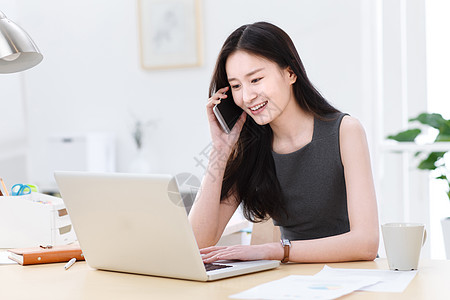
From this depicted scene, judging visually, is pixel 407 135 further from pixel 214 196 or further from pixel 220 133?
pixel 214 196

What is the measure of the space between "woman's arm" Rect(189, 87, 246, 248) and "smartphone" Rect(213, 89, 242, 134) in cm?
2

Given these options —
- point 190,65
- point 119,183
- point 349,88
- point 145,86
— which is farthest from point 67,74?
point 119,183

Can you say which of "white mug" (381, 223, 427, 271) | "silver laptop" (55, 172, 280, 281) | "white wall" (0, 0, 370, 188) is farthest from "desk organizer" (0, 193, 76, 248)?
"white wall" (0, 0, 370, 188)

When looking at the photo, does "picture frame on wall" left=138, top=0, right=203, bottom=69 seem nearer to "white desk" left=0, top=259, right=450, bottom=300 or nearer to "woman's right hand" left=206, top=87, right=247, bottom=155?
"woman's right hand" left=206, top=87, right=247, bottom=155

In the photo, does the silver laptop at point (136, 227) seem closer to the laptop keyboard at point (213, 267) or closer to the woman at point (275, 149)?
the laptop keyboard at point (213, 267)

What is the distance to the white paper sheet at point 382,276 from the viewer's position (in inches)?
46.5

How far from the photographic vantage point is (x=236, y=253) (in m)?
1.46

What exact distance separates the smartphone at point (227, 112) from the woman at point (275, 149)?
0.06 ft

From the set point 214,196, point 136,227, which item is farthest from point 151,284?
point 214,196

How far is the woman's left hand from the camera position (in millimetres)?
1441

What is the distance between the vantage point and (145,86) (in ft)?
15.4

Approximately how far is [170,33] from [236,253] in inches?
131

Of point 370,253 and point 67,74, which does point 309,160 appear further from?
point 67,74

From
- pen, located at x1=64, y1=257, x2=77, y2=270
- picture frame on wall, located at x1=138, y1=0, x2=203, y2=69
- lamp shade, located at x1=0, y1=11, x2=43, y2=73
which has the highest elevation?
picture frame on wall, located at x1=138, y1=0, x2=203, y2=69
